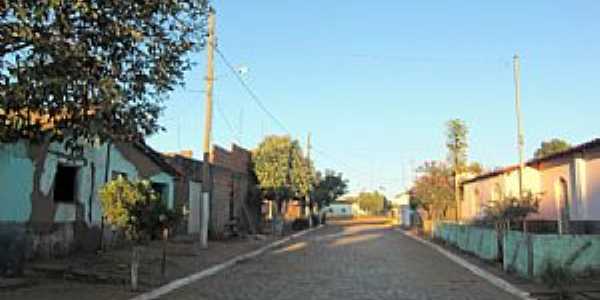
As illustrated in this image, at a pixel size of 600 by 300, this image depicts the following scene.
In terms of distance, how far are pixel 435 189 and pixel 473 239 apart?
72.4ft

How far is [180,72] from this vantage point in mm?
12992

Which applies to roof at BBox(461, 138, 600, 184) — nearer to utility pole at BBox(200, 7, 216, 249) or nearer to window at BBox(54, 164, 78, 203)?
utility pole at BBox(200, 7, 216, 249)

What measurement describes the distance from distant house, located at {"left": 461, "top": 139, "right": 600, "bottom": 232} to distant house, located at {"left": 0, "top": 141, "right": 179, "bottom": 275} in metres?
15.7

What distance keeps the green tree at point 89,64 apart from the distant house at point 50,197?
15.6 ft

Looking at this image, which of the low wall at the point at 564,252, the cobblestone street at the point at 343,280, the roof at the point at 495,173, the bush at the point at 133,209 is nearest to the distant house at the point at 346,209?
the roof at the point at 495,173

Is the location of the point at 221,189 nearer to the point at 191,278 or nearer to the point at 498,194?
the point at 498,194

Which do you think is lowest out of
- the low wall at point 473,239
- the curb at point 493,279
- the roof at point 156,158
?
the curb at point 493,279

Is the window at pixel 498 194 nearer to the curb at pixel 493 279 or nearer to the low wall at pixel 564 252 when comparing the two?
the curb at pixel 493 279

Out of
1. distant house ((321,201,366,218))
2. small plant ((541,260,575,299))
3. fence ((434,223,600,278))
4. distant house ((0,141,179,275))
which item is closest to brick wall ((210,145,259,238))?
distant house ((0,141,179,275))

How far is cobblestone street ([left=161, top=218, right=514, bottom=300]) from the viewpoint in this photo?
579 inches

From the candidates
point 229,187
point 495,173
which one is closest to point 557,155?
point 495,173

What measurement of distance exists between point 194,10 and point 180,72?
1.20m

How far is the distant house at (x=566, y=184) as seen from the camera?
25.1m

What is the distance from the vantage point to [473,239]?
2686 cm
